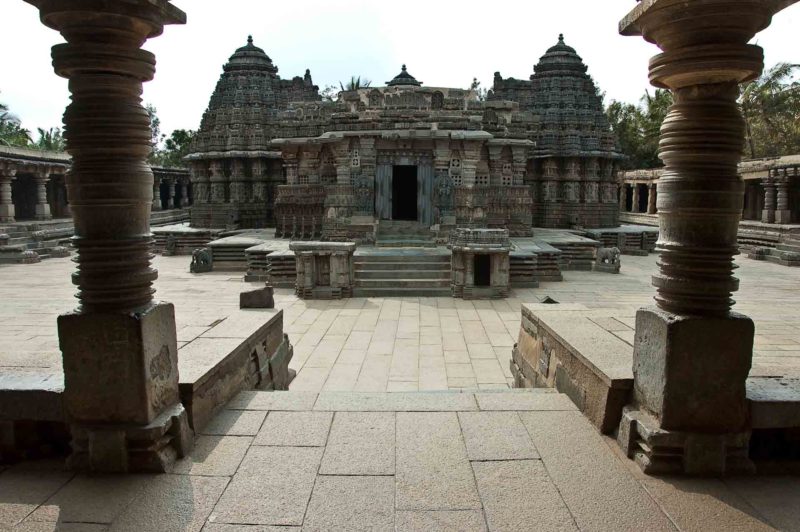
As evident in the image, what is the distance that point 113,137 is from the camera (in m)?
3.02

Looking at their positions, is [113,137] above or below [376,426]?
above

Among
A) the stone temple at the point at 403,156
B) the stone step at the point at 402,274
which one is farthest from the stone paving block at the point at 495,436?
the stone temple at the point at 403,156

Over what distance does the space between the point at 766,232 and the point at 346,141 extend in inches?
654

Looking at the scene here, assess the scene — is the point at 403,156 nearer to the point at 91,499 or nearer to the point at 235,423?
the point at 235,423

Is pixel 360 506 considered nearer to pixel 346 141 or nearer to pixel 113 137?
pixel 113 137

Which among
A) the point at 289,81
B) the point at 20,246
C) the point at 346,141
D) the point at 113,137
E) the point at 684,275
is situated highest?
the point at 289,81

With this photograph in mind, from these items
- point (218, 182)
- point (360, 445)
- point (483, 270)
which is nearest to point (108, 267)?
point (360, 445)

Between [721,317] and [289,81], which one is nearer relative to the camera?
[721,317]

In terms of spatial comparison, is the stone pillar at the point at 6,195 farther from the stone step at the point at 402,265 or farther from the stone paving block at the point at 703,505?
the stone paving block at the point at 703,505

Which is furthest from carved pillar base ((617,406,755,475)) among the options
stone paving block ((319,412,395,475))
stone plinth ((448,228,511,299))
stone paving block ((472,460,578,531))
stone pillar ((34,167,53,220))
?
stone pillar ((34,167,53,220))

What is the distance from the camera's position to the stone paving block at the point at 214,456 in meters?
3.00

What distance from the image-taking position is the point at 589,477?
291 centimetres

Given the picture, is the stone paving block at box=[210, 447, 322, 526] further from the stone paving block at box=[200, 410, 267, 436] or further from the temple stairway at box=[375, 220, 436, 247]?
the temple stairway at box=[375, 220, 436, 247]

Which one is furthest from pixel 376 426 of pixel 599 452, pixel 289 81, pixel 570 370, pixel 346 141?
pixel 289 81
